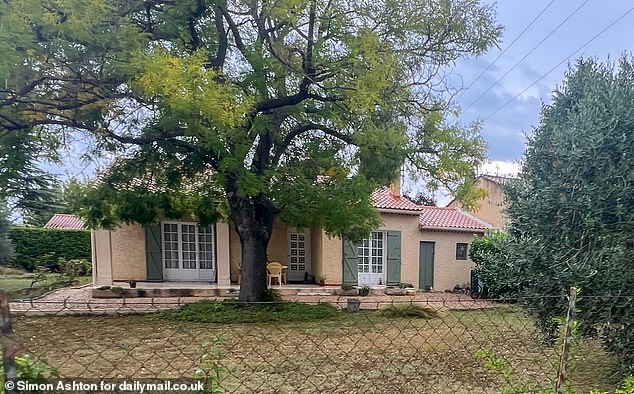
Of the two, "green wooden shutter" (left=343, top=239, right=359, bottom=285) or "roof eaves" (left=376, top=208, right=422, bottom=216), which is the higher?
"roof eaves" (left=376, top=208, right=422, bottom=216)

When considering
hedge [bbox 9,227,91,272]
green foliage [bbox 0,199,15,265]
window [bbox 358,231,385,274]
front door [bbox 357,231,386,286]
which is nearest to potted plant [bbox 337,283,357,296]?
front door [bbox 357,231,386,286]

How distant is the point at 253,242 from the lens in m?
9.18

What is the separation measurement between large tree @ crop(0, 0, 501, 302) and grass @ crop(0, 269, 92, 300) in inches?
166

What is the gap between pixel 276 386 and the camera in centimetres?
406

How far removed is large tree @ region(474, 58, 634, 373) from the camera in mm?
3537

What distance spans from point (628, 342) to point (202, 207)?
8.08 meters

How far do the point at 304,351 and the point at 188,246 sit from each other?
8585mm

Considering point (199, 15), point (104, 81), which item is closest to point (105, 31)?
point (104, 81)

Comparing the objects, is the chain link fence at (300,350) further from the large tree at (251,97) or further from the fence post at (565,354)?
the large tree at (251,97)

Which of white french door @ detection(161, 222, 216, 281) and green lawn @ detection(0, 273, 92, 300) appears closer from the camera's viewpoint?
green lawn @ detection(0, 273, 92, 300)

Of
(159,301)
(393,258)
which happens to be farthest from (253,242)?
(393,258)

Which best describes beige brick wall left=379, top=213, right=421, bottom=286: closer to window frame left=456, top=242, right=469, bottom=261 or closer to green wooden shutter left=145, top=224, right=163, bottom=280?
window frame left=456, top=242, right=469, bottom=261

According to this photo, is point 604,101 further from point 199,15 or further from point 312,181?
point 199,15

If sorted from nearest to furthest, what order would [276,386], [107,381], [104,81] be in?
[107,381] < [276,386] < [104,81]
